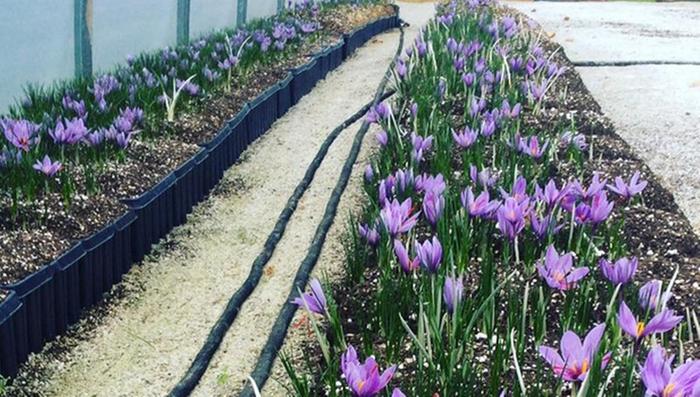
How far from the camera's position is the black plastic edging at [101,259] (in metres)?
3.14

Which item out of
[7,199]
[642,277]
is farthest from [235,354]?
[642,277]

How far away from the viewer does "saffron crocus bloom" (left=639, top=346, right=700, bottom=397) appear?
5.56 ft

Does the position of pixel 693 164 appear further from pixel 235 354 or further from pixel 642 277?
pixel 235 354

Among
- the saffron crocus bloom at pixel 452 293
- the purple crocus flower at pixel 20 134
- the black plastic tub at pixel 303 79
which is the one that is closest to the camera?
the saffron crocus bloom at pixel 452 293

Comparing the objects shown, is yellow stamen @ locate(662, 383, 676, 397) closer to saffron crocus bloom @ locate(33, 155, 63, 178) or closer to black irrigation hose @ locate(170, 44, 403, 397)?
black irrigation hose @ locate(170, 44, 403, 397)

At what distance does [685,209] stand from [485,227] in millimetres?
2091

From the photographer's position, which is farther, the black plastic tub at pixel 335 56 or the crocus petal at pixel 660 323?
the black plastic tub at pixel 335 56

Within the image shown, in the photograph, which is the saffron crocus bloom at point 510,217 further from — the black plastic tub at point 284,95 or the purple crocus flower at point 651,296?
the black plastic tub at point 284,95

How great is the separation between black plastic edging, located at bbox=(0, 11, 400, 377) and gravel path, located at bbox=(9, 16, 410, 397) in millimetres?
74

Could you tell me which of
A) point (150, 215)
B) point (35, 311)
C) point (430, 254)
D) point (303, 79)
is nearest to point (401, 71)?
point (303, 79)

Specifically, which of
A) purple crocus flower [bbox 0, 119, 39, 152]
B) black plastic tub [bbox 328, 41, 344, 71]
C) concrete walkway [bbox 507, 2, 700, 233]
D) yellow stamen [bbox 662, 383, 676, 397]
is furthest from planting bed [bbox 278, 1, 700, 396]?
black plastic tub [bbox 328, 41, 344, 71]

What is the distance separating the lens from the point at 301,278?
3.78 meters

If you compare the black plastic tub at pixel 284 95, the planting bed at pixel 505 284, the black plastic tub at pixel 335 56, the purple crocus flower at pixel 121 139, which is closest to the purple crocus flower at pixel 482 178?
the planting bed at pixel 505 284

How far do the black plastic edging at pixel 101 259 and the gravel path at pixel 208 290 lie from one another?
7 cm
